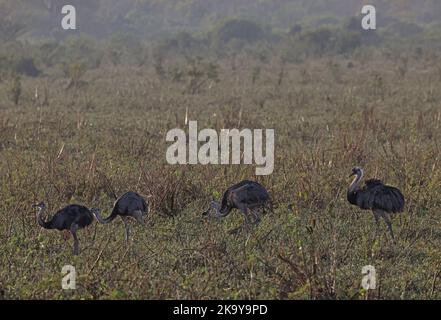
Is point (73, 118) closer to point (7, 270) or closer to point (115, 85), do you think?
point (115, 85)

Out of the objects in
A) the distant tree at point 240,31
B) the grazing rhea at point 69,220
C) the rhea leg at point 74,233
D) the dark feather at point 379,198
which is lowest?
the rhea leg at point 74,233

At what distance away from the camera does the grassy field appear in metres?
4.89

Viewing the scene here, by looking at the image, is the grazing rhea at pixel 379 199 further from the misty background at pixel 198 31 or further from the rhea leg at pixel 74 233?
the misty background at pixel 198 31

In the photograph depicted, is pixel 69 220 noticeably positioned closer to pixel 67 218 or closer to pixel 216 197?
pixel 67 218

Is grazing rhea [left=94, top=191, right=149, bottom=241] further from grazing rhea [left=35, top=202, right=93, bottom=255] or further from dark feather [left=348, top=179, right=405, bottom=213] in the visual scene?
dark feather [left=348, top=179, right=405, bottom=213]

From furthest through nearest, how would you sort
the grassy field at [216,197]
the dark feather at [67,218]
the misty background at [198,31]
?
1. the misty background at [198,31]
2. the dark feather at [67,218]
3. the grassy field at [216,197]

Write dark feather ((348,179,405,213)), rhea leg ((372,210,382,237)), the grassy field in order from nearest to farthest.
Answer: the grassy field < dark feather ((348,179,405,213)) < rhea leg ((372,210,382,237))

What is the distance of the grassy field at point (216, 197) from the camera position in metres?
4.89

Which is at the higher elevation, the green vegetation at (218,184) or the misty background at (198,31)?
the misty background at (198,31)

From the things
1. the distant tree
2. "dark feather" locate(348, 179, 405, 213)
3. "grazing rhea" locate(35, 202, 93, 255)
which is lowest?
"grazing rhea" locate(35, 202, 93, 255)

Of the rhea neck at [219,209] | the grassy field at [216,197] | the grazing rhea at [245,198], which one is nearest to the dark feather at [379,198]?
the grassy field at [216,197]

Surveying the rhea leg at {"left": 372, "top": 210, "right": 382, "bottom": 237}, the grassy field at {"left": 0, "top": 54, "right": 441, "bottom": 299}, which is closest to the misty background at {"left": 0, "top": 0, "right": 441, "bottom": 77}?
the grassy field at {"left": 0, "top": 54, "right": 441, "bottom": 299}

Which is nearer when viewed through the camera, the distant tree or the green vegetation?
the green vegetation

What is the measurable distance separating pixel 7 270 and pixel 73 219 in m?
0.56
